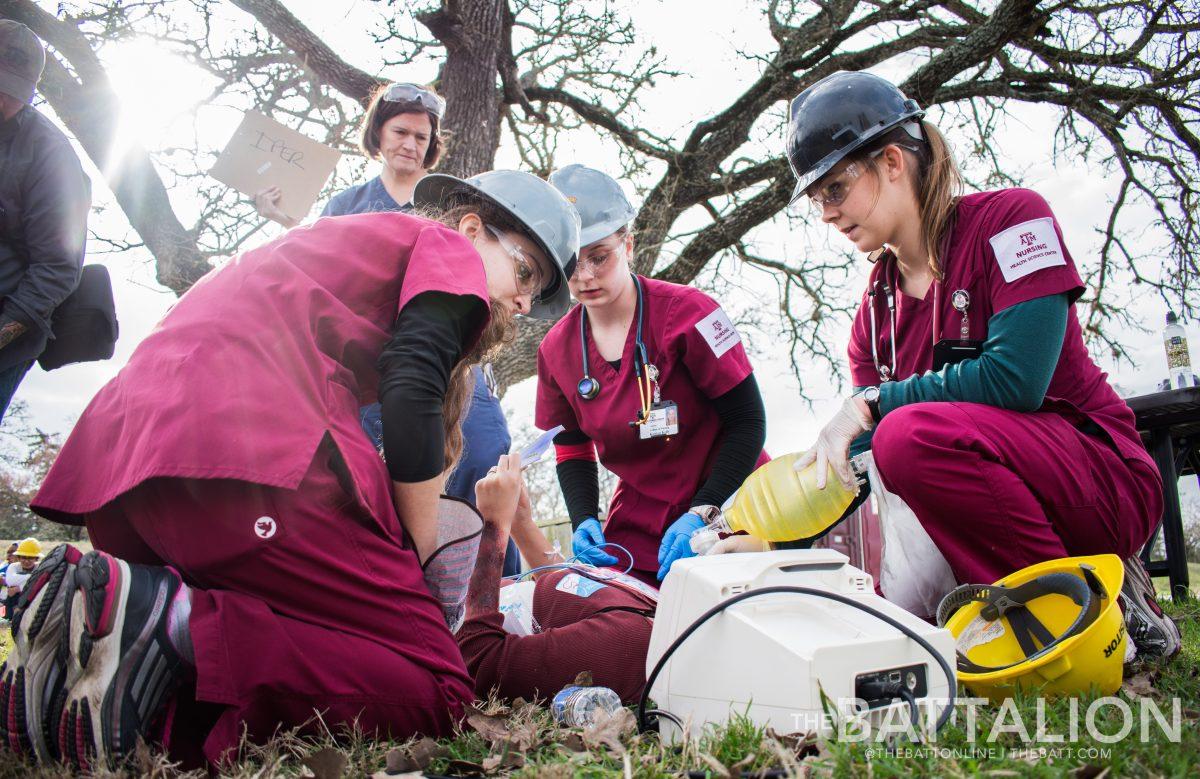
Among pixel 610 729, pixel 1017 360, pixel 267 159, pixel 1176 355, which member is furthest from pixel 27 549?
pixel 1176 355

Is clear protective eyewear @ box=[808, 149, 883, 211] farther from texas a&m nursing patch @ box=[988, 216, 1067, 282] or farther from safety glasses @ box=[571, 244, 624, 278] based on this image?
safety glasses @ box=[571, 244, 624, 278]

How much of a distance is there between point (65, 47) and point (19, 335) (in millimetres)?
3717

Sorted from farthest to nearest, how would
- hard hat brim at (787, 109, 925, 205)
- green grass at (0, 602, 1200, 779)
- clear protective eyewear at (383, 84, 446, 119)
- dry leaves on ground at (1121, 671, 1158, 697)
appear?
clear protective eyewear at (383, 84, 446, 119) → hard hat brim at (787, 109, 925, 205) → dry leaves on ground at (1121, 671, 1158, 697) → green grass at (0, 602, 1200, 779)

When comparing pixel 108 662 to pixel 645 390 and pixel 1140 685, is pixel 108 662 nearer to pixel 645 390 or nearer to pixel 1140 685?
pixel 645 390

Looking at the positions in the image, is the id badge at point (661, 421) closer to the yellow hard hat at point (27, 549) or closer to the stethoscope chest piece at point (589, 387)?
the stethoscope chest piece at point (589, 387)

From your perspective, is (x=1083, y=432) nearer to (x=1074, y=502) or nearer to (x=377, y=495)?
(x=1074, y=502)

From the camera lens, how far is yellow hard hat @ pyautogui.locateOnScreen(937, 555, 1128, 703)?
166 cm

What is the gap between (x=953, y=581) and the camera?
2248mm

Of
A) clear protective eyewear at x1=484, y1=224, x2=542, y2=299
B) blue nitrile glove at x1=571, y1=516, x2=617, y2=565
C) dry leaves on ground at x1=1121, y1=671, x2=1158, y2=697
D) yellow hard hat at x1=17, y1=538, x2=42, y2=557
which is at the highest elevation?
clear protective eyewear at x1=484, y1=224, x2=542, y2=299

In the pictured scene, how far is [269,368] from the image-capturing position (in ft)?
5.06

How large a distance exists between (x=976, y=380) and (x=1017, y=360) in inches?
4.4

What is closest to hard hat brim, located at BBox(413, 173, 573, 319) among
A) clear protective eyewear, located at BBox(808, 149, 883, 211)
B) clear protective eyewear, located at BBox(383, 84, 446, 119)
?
clear protective eyewear, located at BBox(808, 149, 883, 211)

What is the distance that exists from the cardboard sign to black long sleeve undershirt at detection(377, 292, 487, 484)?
2758 millimetres

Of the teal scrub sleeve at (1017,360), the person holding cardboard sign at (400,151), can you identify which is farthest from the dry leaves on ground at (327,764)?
the person holding cardboard sign at (400,151)
